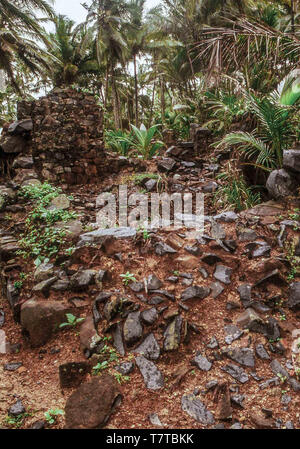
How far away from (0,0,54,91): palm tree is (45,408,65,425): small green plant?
1001cm

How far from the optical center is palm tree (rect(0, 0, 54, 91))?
8.14 meters

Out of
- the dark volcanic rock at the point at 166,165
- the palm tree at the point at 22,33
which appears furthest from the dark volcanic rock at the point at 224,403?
the palm tree at the point at 22,33

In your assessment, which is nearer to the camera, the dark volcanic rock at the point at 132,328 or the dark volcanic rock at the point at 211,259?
the dark volcanic rock at the point at 132,328

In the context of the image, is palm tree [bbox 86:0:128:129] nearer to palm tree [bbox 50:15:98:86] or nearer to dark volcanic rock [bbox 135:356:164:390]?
palm tree [bbox 50:15:98:86]

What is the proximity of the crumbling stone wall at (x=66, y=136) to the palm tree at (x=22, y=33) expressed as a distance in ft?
16.1

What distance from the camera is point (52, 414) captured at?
64.3 inches

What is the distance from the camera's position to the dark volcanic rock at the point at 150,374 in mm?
1799

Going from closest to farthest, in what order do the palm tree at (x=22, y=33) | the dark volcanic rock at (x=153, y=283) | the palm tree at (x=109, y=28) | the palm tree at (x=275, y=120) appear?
the dark volcanic rock at (x=153, y=283) → the palm tree at (x=275, y=120) → the palm tree at (x=22, y=33) → the palm tree at (x=109, y=28)

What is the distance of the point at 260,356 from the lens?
1.91 metres

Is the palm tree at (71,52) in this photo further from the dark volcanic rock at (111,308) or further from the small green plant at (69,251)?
the dark volcanic rock at (111,308)

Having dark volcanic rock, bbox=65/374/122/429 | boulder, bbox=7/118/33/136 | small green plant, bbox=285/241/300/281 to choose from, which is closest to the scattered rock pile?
small green plant, bbox=285/241/300/281

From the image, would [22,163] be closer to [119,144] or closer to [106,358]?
[119,144]
